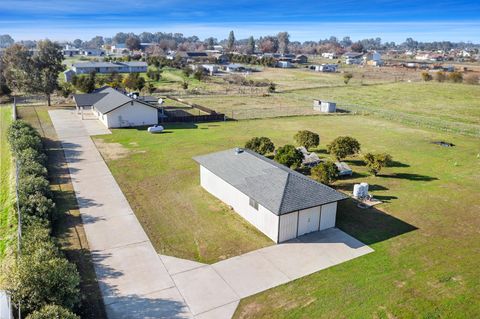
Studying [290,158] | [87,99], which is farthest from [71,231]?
[87,99]

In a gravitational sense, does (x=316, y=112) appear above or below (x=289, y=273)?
above

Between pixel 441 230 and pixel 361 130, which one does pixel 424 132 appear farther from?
pixel 441 230

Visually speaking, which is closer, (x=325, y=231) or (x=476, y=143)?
(x=325, y=231)

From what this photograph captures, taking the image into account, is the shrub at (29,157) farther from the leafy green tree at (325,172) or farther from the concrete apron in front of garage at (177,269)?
the leafy green tree at (325,172)

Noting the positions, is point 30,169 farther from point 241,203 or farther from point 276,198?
point 276,198

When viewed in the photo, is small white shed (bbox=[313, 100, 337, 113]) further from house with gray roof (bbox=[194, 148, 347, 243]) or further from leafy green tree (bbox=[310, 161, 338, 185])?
house with gray roof (bbox=[194, 148, 347, 243])

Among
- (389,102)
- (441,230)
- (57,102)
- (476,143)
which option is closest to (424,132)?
(476,143)

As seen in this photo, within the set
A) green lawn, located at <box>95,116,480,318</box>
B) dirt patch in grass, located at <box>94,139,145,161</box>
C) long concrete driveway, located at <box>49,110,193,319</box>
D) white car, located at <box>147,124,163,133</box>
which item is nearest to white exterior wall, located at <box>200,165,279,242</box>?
green lawn, located at <box>95,116,480,318</box>
